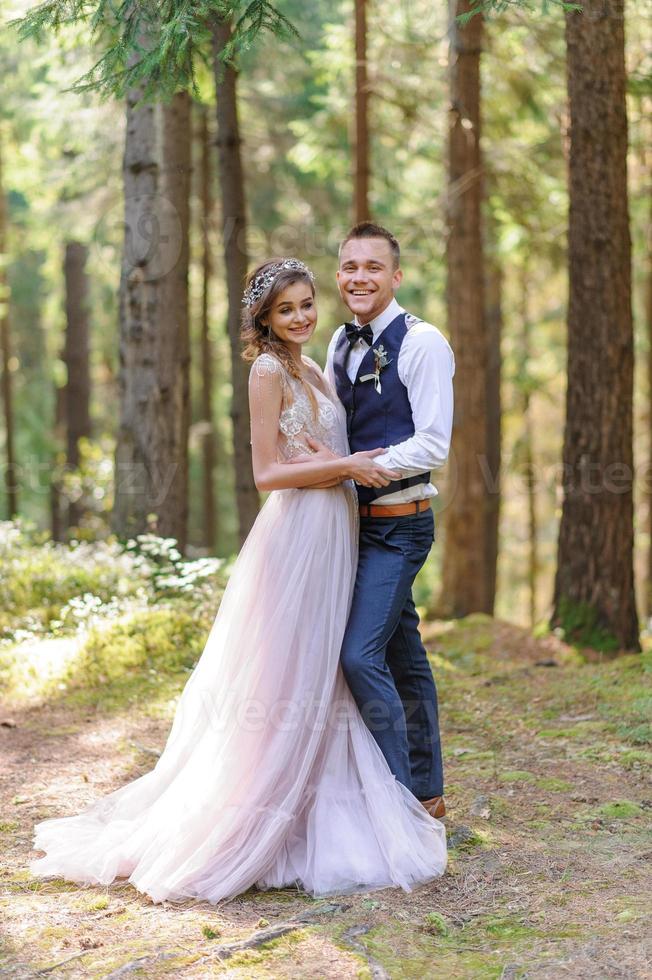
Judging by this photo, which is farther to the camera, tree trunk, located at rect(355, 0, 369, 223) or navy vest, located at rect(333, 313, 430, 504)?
tree trunk, located at rect(355, 0, 369, 223)

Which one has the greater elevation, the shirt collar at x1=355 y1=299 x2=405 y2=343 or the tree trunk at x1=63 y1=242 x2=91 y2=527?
the tree trunk at x1=63 y1=242 x2=91 y2=527

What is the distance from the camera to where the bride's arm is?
13.8 ft

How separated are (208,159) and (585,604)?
954cm

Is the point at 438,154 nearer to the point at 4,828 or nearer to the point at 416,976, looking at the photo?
the point at 4,828

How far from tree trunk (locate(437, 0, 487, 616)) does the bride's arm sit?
22.8 feet

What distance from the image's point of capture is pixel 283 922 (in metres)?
3.65

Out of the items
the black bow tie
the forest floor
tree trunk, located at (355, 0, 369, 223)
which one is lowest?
the forest floor

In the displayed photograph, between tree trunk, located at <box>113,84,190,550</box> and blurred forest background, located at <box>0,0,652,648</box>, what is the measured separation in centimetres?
2

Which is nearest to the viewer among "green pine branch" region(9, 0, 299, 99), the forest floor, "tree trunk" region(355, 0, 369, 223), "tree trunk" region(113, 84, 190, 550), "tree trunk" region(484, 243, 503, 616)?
the forest floor

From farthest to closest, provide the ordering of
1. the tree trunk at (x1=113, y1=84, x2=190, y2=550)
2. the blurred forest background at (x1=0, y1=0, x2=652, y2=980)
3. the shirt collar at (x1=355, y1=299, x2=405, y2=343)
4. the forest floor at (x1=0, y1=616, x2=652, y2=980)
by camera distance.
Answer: the tree trunk at (x1=113, y1=84, x2=190, y2=550)
the shirt collar at (x1=355, y1=299, x2=405, y2=343)
the blurred forest background at (x1=0, y1=0, x2=652, y2=980)
the forest floor at (x1=0, y1=616, x2=652, y2=980)

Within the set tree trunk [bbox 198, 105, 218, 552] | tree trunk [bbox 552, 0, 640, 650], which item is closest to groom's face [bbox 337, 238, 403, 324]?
tree trunk [bbox 552, 0, 640, 650]

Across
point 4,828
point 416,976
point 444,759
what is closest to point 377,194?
point 444,759

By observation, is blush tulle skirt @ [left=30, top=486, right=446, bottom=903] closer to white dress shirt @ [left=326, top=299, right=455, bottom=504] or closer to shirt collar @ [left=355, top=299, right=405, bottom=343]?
white dress shirt @ [left=326, top=299, right=455, bottom=504]

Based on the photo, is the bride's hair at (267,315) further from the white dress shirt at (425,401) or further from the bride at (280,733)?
the white dress shirt at (425,401)
